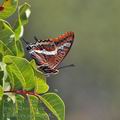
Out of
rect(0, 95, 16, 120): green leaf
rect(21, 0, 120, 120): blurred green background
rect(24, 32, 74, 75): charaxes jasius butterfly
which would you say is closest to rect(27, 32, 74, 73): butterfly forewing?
rect(24, 32, 74, 75): charaxes jasius butterfly

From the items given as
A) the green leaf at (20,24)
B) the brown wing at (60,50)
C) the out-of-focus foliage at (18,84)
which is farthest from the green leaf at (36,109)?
the brown wing at (60,50)

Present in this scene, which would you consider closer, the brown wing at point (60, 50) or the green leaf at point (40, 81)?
the green leaf at point (40, 81)

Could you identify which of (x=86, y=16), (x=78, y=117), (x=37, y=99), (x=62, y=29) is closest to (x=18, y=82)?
(x=37, y=99)

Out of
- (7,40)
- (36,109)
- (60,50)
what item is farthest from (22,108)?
Result: (60,50)

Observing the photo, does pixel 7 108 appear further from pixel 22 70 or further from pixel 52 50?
pixel 52 50

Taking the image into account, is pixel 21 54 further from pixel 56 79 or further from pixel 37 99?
pixel 56 79

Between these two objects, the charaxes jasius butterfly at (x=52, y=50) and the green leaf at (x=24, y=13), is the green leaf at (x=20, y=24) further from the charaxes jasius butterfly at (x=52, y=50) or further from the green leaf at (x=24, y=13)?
the charaxes jasius butterfly at (x=52, y=50)

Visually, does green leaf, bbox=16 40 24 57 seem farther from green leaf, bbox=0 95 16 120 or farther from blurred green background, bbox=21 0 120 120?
blurred green background, bbox=21 0 120 120
